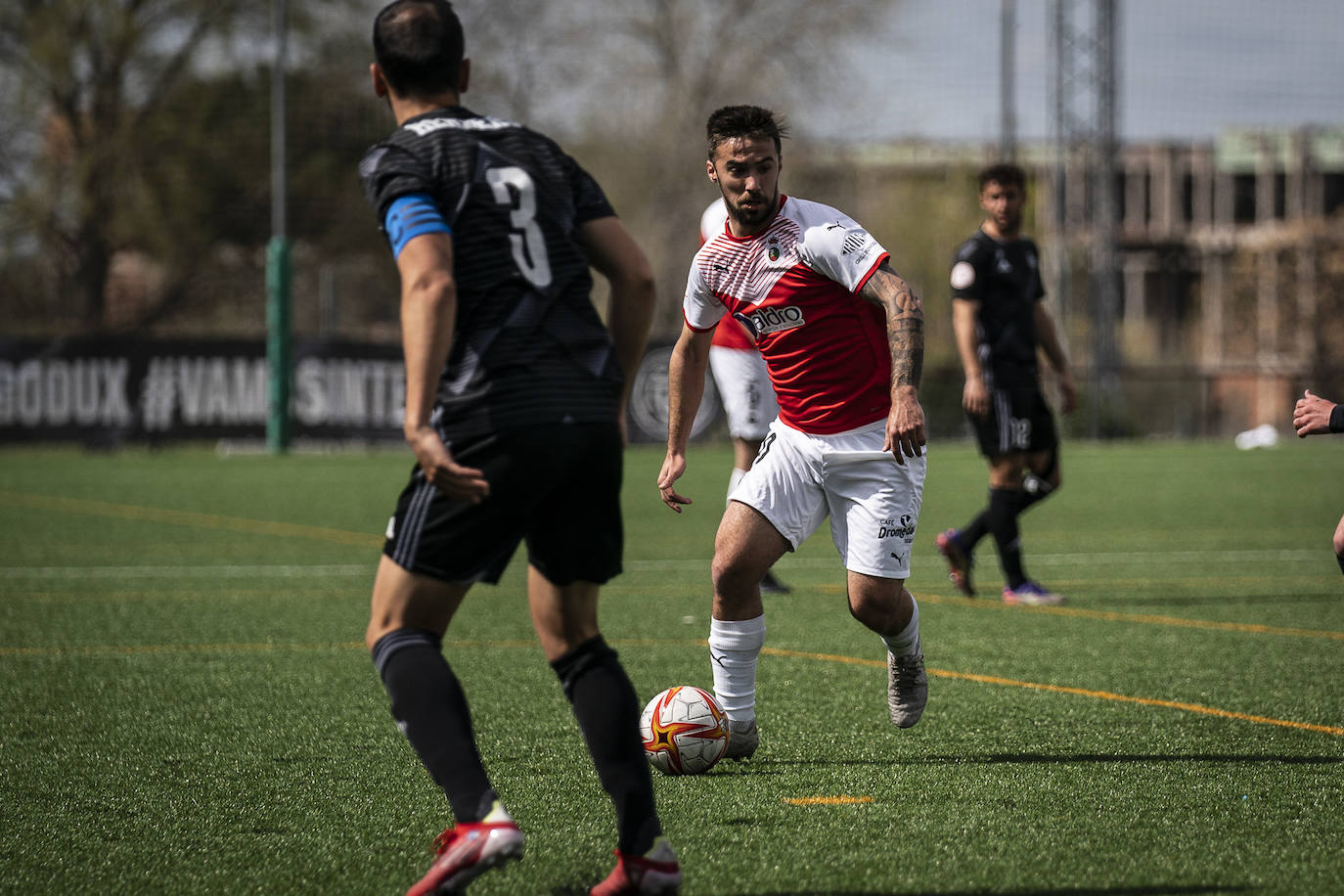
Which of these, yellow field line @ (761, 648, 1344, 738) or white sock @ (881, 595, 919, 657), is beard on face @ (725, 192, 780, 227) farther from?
yellow field line @ (761, 648, 1344, 738)

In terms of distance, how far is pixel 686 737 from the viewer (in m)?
4.58

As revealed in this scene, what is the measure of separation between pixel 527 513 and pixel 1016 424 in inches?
222

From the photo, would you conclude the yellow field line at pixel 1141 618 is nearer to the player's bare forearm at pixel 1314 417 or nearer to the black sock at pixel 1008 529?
the black sock at pixel 1008 529

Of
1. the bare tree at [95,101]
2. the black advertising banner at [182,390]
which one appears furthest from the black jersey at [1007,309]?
the bare tree at [95,101]

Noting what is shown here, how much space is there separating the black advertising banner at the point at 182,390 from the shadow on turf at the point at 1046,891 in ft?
73.4

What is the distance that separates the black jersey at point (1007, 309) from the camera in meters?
8.48

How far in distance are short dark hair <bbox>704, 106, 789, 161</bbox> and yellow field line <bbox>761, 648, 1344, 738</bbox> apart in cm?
253

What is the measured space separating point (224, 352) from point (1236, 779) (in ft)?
78.4

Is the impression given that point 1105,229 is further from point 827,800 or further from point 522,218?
point 522,218

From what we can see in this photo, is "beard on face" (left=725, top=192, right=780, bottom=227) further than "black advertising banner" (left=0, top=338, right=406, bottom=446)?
No

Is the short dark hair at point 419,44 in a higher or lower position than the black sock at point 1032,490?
higher

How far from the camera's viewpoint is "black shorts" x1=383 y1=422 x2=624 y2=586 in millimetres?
3215

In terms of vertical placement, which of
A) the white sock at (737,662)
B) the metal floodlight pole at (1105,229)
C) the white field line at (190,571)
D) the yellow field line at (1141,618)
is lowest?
the white field line at (190,571)

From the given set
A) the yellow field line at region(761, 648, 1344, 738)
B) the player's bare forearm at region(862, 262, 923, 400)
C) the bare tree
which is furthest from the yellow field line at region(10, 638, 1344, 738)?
the bare tree
